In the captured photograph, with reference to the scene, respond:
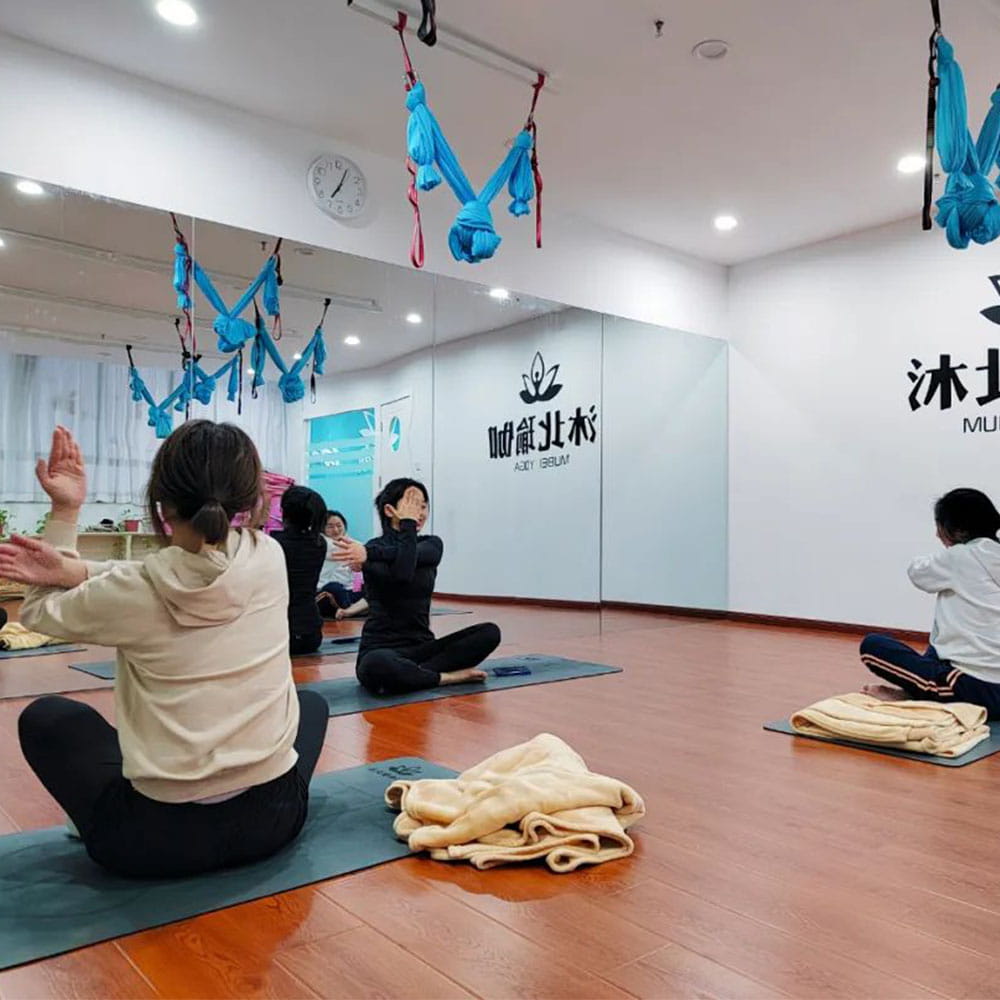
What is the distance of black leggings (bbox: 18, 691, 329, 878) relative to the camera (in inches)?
67.5

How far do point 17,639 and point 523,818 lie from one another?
12.2ft

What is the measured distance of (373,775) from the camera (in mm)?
2498

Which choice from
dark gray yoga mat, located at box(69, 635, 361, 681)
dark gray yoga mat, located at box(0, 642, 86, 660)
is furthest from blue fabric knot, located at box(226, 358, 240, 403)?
dark gray yoga mat, located at box(0, 642, 86, 660)

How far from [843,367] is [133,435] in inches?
186

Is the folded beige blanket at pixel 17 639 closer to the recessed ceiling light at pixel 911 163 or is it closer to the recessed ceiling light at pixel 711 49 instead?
the recessed ceiling light at pixel 711 49

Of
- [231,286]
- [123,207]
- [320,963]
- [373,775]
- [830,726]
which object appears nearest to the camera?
[320,963]

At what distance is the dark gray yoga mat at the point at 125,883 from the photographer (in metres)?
1.55

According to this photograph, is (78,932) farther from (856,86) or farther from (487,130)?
(856,86)

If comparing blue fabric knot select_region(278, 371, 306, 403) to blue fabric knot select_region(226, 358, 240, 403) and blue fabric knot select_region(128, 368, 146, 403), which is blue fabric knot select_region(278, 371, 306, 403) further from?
blue fabric knot select_region(128, 368, 146, 403)

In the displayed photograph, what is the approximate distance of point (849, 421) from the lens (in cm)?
612

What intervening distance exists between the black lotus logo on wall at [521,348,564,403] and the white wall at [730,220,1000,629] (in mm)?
1696

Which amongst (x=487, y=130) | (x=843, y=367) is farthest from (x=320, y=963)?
(x=843, y=367)

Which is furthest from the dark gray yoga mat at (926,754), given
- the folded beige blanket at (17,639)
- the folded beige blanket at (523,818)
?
the folded beige blanket at (17,639)

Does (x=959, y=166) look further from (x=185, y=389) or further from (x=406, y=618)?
(x=185, y=389)
